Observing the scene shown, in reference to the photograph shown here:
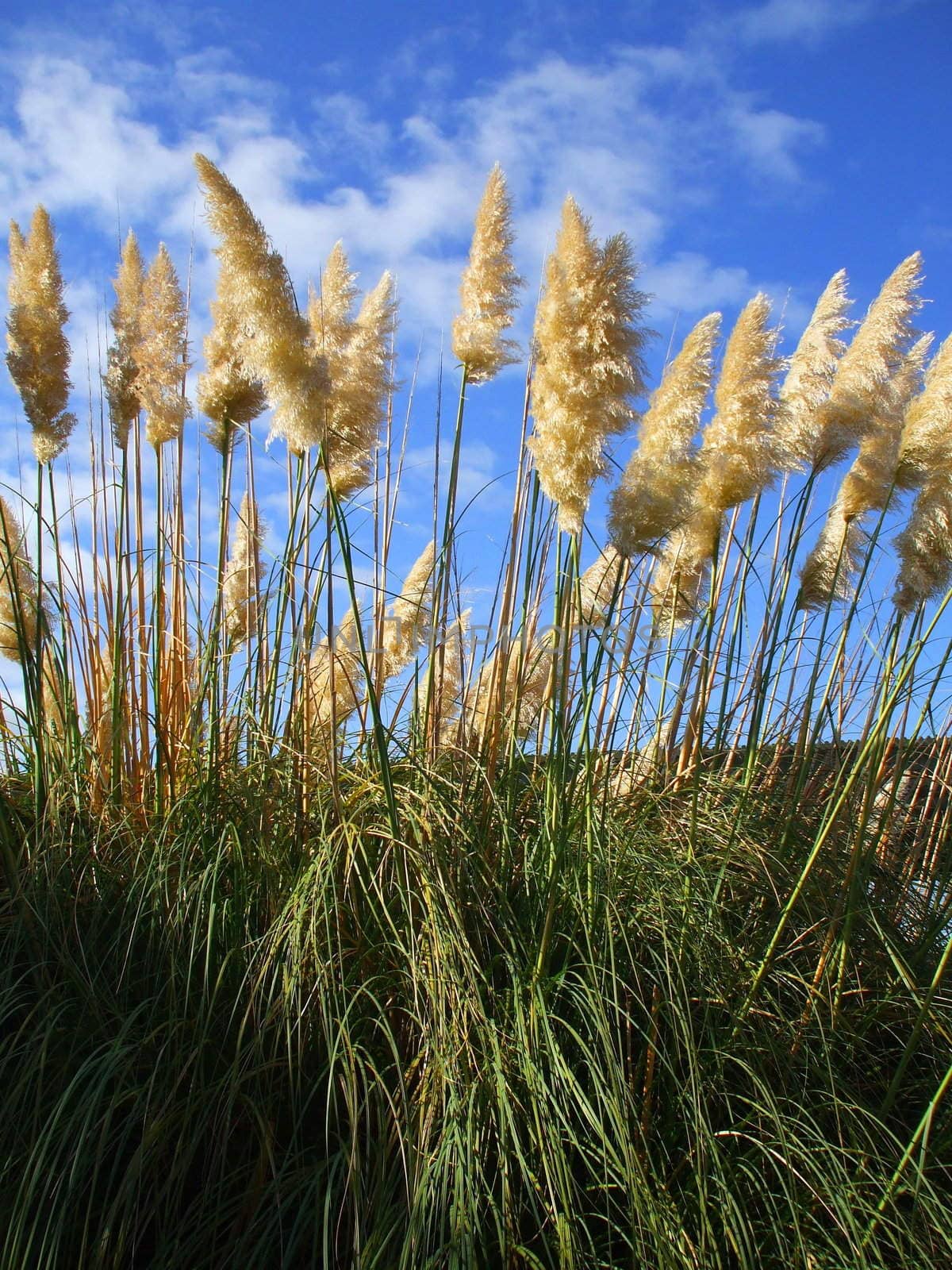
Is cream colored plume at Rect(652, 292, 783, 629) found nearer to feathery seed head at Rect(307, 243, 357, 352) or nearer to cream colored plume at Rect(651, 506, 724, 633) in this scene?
cream colored plume at Rect(651, 506, 724, 633)

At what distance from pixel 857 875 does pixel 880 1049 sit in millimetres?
402

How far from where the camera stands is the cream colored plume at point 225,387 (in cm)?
290

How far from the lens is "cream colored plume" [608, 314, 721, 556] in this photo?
2.38 metres

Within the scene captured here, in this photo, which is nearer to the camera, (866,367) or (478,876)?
(478,876)

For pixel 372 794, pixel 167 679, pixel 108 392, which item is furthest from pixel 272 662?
pixel 108 392

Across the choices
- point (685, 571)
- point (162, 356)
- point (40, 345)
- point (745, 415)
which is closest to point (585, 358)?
point (745, 415)

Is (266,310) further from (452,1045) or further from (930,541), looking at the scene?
(930,541)

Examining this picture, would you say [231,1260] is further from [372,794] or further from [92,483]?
[92,483]

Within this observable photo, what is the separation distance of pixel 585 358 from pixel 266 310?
2.37 feet

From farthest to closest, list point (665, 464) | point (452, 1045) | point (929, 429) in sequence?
1. point (929, 429)
2. point (665, 464)
3. point (452, 1045)

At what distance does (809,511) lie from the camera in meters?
3.24

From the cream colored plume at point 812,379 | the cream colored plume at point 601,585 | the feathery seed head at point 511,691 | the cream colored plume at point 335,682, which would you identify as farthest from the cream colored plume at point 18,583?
the cream colored plume at point 812,379

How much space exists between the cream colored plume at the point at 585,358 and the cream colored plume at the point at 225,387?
0.99 meters

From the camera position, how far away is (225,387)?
292 centimetres
